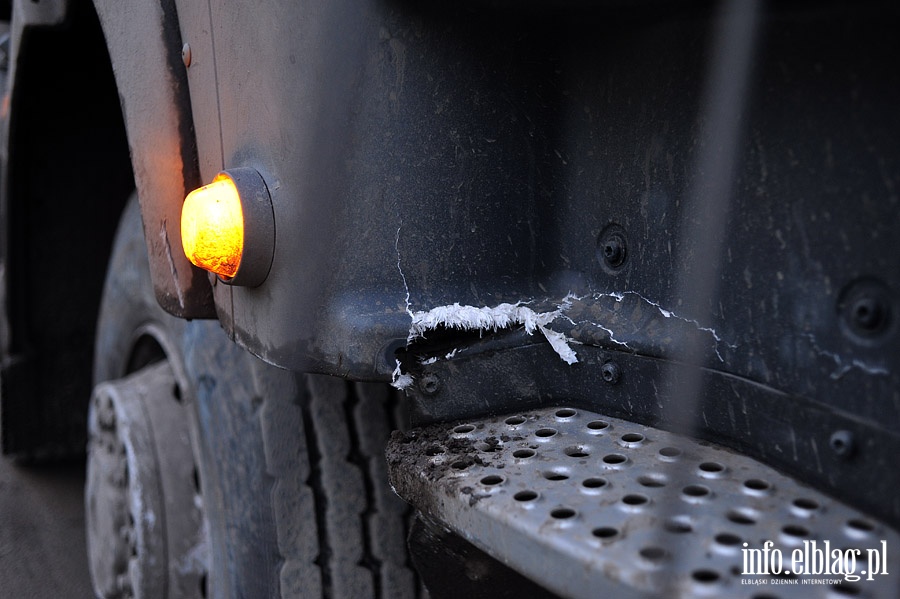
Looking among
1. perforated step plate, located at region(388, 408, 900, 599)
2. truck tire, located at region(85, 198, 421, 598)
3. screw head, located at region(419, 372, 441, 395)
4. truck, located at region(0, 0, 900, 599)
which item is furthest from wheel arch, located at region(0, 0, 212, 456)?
perforated step plate, located at region(388, 408, 900, 599)

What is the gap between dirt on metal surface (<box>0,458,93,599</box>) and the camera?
2084 mm

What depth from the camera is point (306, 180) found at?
908 mm

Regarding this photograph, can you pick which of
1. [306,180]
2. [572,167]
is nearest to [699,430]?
[572,167]

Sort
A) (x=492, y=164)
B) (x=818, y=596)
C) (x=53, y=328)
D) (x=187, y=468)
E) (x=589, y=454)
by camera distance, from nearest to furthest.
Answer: (x=818, y=596)
(x=589, y=454)
(x=492, y=164)
(x=187, y=468)
(x=53, y=328)

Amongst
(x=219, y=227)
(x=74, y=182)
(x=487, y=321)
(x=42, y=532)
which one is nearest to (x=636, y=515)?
(x=487, y=321)

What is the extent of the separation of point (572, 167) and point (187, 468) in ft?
3.04

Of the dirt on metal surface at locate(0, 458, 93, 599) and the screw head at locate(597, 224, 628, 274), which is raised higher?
the screw head at locate(597, 224, 628, 274)

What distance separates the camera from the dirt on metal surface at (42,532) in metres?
2.08

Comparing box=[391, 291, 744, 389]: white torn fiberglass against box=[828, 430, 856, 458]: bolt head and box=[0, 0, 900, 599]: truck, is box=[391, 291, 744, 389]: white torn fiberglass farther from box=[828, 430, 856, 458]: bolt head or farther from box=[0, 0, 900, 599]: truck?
box=[828, 430, 856, 458]: bolt head

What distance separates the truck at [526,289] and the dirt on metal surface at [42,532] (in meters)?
0.91

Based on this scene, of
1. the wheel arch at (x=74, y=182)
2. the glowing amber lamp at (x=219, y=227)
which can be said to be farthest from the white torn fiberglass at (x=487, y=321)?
the wheel arch at (x=74, y=182)

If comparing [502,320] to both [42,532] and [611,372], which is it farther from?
[42,532]

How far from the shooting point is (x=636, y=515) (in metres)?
0.73

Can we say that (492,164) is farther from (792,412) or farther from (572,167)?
(792,412)
